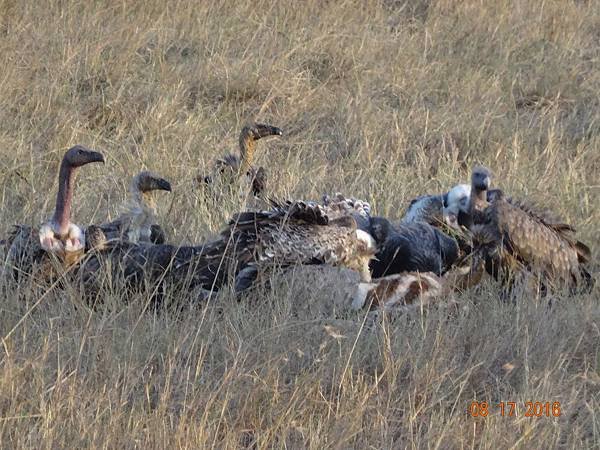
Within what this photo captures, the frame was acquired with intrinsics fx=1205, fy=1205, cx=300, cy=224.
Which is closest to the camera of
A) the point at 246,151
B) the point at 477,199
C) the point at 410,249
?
the point at 410,249

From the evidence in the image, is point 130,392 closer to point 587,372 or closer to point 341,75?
point 587,372

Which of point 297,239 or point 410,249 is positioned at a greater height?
point 297,239

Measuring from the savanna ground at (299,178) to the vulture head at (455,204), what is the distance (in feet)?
1.38

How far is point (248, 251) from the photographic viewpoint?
5855 mm

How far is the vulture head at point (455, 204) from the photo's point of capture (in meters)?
6.96

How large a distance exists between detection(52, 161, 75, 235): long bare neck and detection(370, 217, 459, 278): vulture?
1.60 metres

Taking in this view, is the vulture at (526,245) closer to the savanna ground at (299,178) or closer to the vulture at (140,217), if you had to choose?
the savanna ground at (299,178)

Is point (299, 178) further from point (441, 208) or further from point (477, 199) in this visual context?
point (477, 199)

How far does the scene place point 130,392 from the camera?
429 cm

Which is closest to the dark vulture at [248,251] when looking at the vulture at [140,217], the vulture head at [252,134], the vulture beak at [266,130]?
the vulture at [140,217]

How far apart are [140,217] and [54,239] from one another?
87 cm

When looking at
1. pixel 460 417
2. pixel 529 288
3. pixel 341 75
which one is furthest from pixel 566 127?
pixel 460 417

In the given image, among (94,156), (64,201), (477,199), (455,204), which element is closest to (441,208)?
(455,204)

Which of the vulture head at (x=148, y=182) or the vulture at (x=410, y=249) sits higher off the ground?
the vulture at (x=410, y=249)
